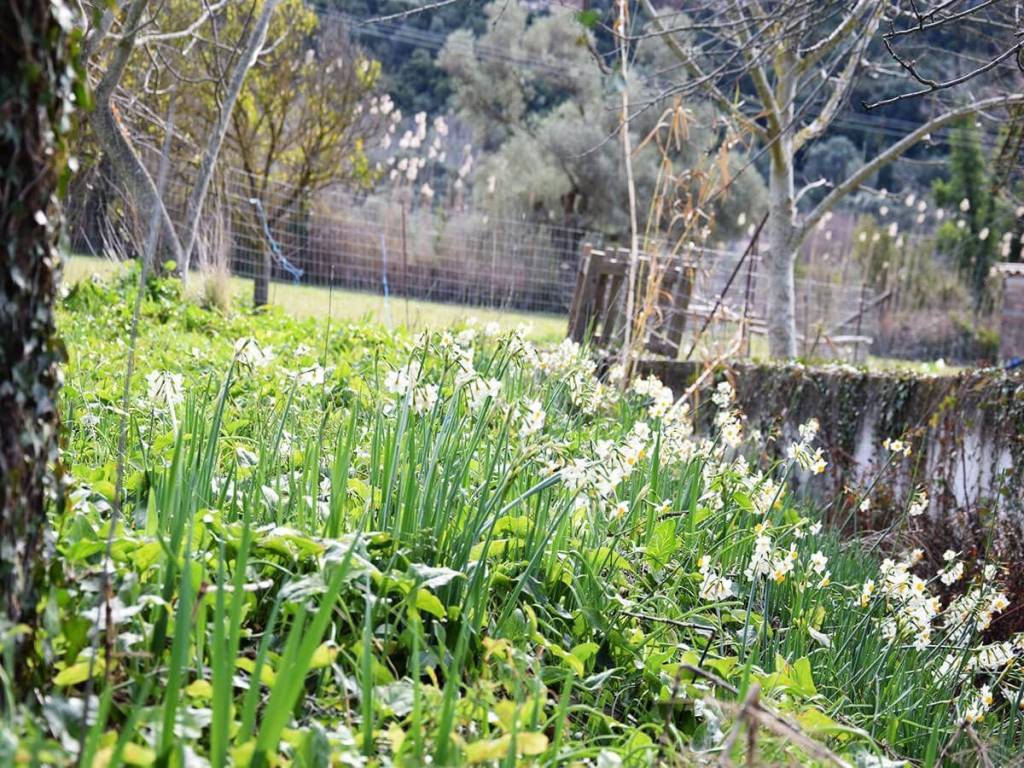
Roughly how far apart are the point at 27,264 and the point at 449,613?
3.11 ft

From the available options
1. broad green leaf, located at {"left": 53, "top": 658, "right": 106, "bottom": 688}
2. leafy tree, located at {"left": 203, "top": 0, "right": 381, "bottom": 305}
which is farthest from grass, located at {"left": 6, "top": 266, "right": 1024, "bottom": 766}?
leafy tree, located at {"left": 203, "top": 0, "right": 381, "bottom": 305}

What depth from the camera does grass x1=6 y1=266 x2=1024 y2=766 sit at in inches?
54.4

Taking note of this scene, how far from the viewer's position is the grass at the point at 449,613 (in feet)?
4.54

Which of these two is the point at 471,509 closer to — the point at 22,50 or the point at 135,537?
the point at 135,537

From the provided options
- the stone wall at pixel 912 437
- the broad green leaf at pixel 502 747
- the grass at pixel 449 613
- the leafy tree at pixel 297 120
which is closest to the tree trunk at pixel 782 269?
the stone wall at pixel 912 437

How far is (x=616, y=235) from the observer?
922 inches

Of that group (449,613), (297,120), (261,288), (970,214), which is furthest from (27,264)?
(970,214)

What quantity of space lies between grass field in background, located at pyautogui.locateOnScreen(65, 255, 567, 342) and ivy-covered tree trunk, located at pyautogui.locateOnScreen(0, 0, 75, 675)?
20.6 feet

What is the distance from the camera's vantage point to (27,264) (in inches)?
53.4

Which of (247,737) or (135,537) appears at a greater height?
(135,537)

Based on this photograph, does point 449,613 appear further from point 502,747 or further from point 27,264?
point 27,264

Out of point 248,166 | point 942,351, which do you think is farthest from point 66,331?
point 942,351

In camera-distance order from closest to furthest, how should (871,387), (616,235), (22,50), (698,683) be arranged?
(22,50) → (698,683) → (871,387) → (616,235)

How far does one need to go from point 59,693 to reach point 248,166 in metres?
14.4
